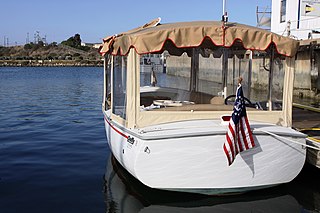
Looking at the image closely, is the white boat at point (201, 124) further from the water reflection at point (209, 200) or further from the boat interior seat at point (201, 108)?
the water reflection at point (209, 200)

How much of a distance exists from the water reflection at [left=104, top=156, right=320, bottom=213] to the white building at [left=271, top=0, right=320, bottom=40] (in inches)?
598

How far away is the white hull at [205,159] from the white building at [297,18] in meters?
15.9

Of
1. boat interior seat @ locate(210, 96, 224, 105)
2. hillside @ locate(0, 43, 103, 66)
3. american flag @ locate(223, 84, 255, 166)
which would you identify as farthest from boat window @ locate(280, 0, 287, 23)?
hillside @ locate(0, 43, 103, 66)

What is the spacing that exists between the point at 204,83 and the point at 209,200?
262cm

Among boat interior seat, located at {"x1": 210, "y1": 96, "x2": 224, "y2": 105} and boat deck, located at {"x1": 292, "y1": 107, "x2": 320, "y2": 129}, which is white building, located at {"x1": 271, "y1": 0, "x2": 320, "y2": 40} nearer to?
boat deck, located at {"x1": 292, "y1": 107, "x2": 320, "y2": 129}

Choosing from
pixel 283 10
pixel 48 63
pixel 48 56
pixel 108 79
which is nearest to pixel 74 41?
pixel 48 56

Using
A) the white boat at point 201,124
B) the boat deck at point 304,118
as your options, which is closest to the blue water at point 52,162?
the white boat at point 201,124

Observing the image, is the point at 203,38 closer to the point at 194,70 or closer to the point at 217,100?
the point at 217,100

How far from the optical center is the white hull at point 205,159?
5.94 meters

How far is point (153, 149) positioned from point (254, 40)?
2.53 metres

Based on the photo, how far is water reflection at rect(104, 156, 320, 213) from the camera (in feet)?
21.5

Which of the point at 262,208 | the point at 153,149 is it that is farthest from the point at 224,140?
the point at 262,208

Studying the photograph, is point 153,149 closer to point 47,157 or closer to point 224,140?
point 224,140

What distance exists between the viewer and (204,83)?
27.0 feet
